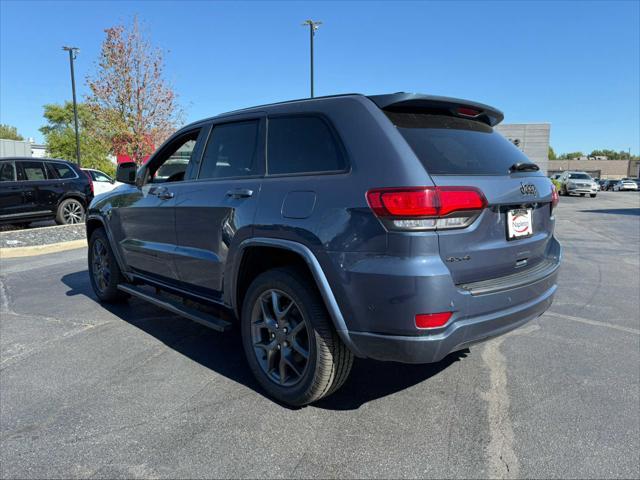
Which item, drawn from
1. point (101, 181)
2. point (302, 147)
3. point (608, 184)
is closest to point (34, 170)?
point (101, 181)

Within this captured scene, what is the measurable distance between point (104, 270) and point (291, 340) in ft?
10.7

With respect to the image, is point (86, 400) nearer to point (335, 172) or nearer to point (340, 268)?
point (340, 268)

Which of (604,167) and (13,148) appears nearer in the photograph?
(13,148)

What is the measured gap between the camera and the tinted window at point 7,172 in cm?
1102

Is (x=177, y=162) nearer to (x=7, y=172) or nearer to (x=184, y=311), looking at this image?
(x=184, y=311)

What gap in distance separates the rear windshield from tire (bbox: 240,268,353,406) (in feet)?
3.26

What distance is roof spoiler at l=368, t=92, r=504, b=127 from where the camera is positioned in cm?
274

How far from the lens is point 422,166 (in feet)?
8.04

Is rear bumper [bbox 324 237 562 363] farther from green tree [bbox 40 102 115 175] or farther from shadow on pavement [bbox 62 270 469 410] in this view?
green tree [bbox 40 102 115 175]

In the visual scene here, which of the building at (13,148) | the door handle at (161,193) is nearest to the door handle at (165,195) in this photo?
the door handle at (161,193)

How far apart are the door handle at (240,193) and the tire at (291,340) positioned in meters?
0.54

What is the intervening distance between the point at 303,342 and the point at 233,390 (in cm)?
67

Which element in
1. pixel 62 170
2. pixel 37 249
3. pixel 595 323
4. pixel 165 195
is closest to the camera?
pixel 165 195

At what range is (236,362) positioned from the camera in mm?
3678
